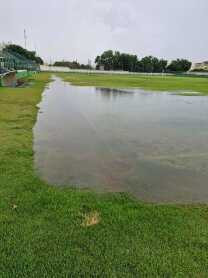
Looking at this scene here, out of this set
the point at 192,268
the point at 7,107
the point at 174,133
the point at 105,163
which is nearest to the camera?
the point at 192,268

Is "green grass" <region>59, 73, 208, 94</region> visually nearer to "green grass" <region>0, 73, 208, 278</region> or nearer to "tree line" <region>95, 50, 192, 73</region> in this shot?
"green grass" <region>0, 73, 208, 278</region>

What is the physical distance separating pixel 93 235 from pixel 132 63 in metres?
138

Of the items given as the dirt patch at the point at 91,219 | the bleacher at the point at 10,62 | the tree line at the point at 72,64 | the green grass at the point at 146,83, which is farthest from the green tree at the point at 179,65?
the dirt patch at the point at 91,219

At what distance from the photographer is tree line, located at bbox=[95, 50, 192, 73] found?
457ft

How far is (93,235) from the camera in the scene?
4.51 m

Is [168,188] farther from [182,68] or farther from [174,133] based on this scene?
[182,68]

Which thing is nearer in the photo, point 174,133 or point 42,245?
point 42,245

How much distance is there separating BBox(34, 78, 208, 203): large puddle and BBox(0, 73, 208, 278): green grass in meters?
0.65

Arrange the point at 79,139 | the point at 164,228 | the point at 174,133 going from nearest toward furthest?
the point at 164,228, the point at 79,139, the point at 174,133

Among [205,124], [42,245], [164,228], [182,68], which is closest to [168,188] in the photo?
[164,228]

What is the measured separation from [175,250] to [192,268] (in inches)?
14.1

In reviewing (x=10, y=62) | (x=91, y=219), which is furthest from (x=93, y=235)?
(x=10, y=62)

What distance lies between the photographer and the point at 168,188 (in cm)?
646

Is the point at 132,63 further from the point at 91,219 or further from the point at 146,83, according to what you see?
the point at 91,219
